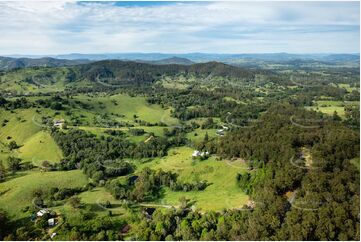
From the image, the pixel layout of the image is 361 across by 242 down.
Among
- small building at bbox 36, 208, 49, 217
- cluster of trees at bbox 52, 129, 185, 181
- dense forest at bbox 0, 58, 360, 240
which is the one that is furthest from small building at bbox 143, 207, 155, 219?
cluster of trees at bbox 52, 129, 185, 181

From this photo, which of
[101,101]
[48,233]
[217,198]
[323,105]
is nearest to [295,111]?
[323,105]

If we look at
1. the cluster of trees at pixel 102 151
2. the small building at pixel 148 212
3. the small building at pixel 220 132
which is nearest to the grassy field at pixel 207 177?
the small building at pixel 148 212

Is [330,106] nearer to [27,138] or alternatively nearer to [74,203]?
[27,138]

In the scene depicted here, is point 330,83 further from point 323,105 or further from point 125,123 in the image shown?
point 125,123

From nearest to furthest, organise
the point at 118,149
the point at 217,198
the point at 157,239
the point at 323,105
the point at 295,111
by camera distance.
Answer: the point at 157,239 < the point at 217,198 < the point at 118,149 < the point at 295,111 < the point at 323,105

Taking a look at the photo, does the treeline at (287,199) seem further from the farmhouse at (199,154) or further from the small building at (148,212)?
the farmhouse at (199,154)

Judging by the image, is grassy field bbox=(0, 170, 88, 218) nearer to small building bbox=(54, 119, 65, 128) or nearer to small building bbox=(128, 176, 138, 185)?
small building bbox=(128, 176, 138, 185)
